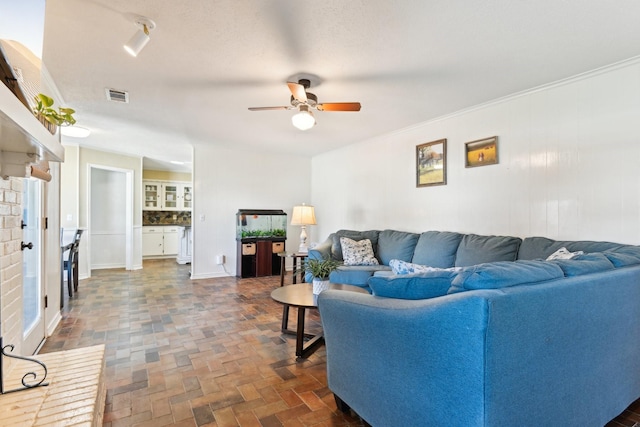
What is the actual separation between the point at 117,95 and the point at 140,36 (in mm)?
1611

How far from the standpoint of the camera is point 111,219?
6492 millimetres

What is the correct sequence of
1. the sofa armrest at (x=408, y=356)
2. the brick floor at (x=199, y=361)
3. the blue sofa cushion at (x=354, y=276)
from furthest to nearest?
1. the blue sofa cushion at (x=354, y=276)
2. the brick floor at (x=199, y=361)
3. the sofa armrest at (x=408, y=356)

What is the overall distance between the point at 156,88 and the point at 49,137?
2.00 metres

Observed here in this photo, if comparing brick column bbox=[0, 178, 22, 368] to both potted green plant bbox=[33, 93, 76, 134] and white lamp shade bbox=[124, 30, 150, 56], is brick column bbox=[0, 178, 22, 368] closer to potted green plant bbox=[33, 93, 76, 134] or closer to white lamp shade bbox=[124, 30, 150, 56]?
potted green plant bbox=[33, 93, 76, 134]

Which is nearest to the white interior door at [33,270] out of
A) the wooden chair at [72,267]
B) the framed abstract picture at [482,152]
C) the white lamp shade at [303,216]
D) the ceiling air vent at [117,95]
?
the ceiling air vent at [117,95]

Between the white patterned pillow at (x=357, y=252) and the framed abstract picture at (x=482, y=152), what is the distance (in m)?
1.59

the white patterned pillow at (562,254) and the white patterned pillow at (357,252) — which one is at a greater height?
the white patterned pillow at (562,254)

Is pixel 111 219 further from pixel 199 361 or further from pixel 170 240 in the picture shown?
pixel 199 361

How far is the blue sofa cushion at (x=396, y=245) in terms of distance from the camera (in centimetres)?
393

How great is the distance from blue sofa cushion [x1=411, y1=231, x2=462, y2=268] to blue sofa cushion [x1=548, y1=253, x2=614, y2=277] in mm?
1707

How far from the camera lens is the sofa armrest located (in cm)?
108

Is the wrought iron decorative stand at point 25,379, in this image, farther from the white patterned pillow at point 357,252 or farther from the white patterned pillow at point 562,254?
the white patterned pillow at point 357,252

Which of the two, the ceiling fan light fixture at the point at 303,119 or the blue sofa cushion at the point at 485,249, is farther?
the blue sofa cushion at the point at 485,249

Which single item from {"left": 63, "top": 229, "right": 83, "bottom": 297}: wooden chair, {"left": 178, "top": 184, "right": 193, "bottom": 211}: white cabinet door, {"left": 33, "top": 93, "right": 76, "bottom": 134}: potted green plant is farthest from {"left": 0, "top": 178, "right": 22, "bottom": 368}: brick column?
{"left": 178, "top": 184, "right": 193, "bottom": 211}: white cabinet door
